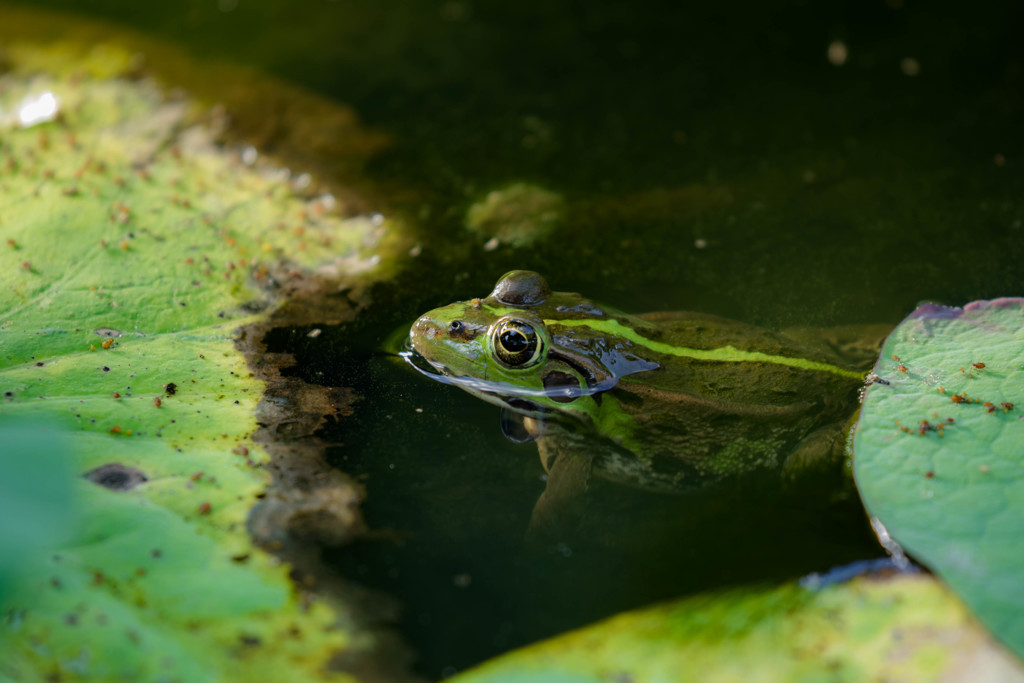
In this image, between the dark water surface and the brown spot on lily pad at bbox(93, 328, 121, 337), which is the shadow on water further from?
the brown spot on lily pad at bbox(93, 328, 121, 337)

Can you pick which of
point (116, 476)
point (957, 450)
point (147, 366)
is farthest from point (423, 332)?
point (957, 450)

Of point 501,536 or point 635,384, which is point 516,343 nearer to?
point 635,384

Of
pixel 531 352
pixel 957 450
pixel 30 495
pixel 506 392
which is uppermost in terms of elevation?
pixel 531 352

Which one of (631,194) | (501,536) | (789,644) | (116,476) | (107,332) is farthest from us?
(631,194)

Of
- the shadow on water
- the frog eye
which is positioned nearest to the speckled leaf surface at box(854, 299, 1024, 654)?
the shadow on water

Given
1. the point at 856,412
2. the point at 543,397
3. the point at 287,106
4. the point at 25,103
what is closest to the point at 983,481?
the point at 856,412

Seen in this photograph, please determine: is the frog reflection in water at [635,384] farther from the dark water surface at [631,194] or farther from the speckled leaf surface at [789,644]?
the speckled leaf surface at [789,644]
